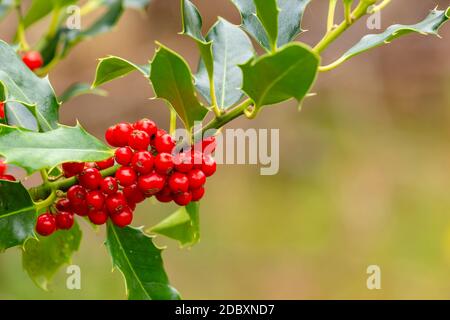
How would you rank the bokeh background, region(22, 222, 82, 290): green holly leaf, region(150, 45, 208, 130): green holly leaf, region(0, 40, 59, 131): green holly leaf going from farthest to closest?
the bokeh background → region(22, 222, 82, 290): green holly leaf → region(0, 40, 59, 131): green holly leaf → region(150, 45, 208, 130): green holly leaf

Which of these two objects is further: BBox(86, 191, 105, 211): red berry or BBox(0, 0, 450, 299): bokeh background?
BBox(0, 0, 450, 299): bokeh background

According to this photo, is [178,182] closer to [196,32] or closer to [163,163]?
[163,163]

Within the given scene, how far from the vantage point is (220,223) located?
3.95 meters

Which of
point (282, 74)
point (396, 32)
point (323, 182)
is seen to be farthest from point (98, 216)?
point (323, 182)

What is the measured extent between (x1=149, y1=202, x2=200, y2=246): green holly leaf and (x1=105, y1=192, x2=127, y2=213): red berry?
21 centimetres

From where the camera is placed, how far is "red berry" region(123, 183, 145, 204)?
104cm

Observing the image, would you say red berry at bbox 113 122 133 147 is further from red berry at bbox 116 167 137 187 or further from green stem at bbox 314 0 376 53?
green stem at bbox 314 0 376 53

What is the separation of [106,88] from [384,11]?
5.81ft

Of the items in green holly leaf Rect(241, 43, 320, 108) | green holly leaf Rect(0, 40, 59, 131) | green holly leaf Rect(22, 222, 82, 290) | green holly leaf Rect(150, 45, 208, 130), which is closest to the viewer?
green holly leaf Rect(241, 43, 320, 108)

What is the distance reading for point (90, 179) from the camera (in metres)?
1.01

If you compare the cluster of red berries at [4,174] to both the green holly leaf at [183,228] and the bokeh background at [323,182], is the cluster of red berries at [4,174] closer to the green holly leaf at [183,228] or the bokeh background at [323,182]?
the green holly leaf at [183,228]

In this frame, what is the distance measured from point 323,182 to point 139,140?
3.20 meters

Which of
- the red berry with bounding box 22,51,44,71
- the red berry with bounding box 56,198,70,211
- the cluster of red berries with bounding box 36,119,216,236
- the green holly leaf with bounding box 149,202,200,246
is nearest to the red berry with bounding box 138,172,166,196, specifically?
the cluster of red berries with bounding box 36,119,216,236
